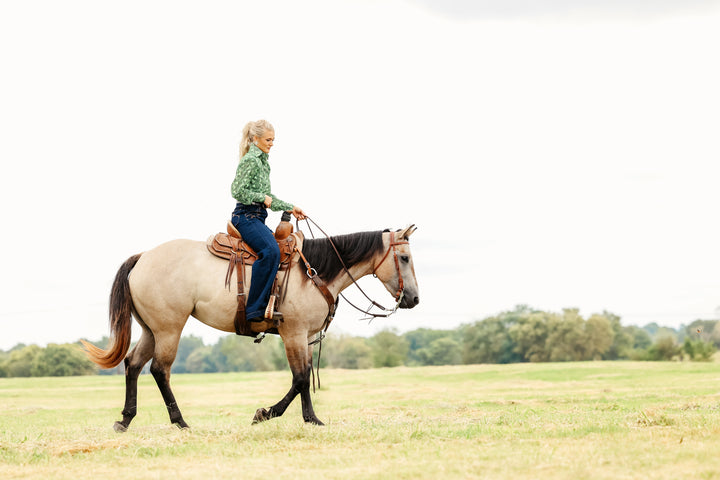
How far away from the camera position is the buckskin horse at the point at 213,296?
8727mm

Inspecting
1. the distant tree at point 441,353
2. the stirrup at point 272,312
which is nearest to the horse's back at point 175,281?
the stirrup at point 272,312

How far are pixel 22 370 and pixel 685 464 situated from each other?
44799 mm

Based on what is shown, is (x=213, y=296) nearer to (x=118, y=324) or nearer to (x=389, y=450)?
(x=118, y=324)

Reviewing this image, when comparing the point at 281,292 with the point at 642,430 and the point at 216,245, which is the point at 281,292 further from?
the point at 642,430

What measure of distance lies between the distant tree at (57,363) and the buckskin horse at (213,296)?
114 feet

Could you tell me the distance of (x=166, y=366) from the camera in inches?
349

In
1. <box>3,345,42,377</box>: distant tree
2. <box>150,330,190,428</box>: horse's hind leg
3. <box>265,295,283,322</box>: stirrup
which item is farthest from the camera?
<box>3,345,42,377</box>: distant tree

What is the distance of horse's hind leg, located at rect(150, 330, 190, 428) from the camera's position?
29.0 feet

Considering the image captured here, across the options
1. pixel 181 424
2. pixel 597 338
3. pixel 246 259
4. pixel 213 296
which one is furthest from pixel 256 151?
pixel 597 338

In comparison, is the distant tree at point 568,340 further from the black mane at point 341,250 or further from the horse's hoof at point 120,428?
the horse's hoof at point 120,428

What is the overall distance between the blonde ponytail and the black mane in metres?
1.48

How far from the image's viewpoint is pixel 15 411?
17984mm

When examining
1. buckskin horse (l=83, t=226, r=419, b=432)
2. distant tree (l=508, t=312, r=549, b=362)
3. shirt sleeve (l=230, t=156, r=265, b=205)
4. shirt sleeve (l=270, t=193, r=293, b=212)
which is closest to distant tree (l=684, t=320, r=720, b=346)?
distant tree (l=508, t=312, r=549, b=362)

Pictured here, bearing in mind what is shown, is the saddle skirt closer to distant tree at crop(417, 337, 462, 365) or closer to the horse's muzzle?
the horse's muzzle
